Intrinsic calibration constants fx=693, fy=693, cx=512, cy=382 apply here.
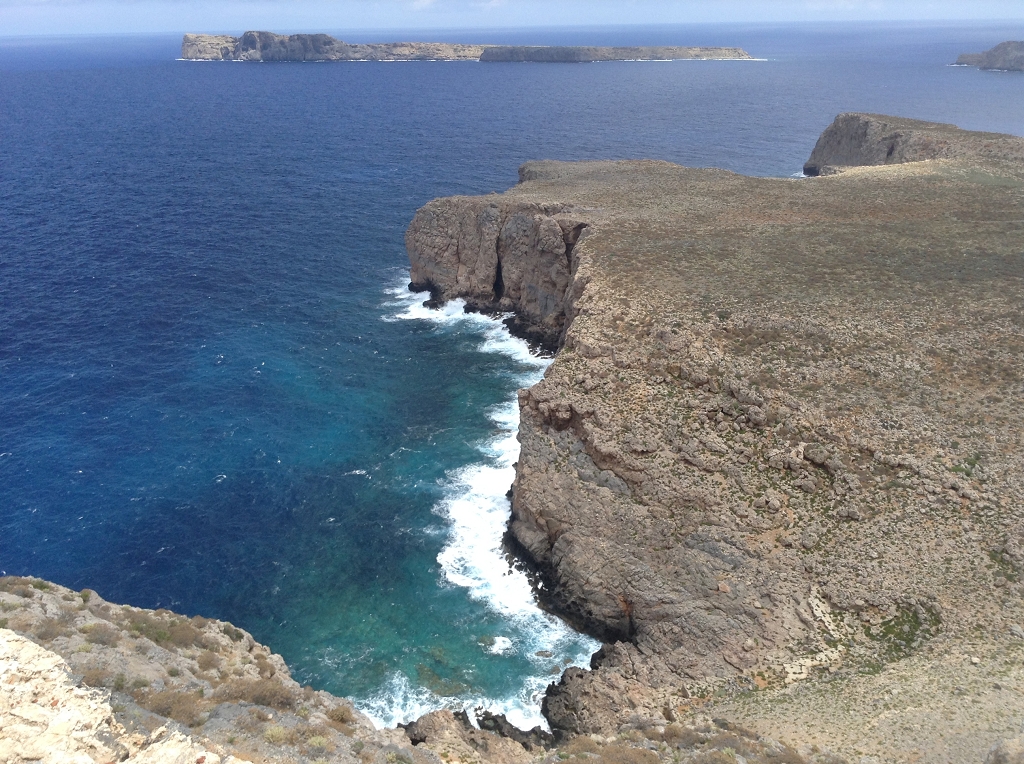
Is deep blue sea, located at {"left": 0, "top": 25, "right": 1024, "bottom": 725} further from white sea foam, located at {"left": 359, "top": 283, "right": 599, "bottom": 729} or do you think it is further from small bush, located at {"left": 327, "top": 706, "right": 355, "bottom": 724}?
small bush, located at {"left": 327, "top": 706, "right": 355, "bottom": 724}

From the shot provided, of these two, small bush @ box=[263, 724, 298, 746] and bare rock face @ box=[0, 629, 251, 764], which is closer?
bare rock face @ box=[0, 629, 251, 764]

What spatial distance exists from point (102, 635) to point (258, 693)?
22.7ft

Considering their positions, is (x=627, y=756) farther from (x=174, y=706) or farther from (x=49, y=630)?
(x=49, y=630)

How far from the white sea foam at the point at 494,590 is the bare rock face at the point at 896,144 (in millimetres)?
68524

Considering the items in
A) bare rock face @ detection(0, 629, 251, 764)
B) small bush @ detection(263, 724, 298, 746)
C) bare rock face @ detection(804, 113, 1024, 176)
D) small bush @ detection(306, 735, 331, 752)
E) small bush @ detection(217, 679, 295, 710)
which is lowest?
small bush @ detection(217, 679, 295, 710)

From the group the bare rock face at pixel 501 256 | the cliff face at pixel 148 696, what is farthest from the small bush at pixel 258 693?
the bare rock face at pixel 501 256

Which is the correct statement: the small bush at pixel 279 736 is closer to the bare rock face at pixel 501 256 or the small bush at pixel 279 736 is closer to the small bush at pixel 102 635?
the small bush at pixel 102 635

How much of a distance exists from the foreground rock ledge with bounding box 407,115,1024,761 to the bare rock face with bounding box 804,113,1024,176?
32.6 metres

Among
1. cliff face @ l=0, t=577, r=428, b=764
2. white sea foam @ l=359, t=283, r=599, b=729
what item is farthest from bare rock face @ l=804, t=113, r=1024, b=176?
cliff face @ l=0, t=577, r=428, b=764

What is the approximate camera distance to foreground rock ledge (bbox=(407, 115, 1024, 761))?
3416cm

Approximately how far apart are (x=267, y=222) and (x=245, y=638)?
8486 centimetres

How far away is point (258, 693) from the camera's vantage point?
90.7 feet

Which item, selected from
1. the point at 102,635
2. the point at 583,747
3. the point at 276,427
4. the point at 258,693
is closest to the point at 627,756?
the point at 583,747

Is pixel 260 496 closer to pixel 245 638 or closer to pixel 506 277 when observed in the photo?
pixel 245 638
